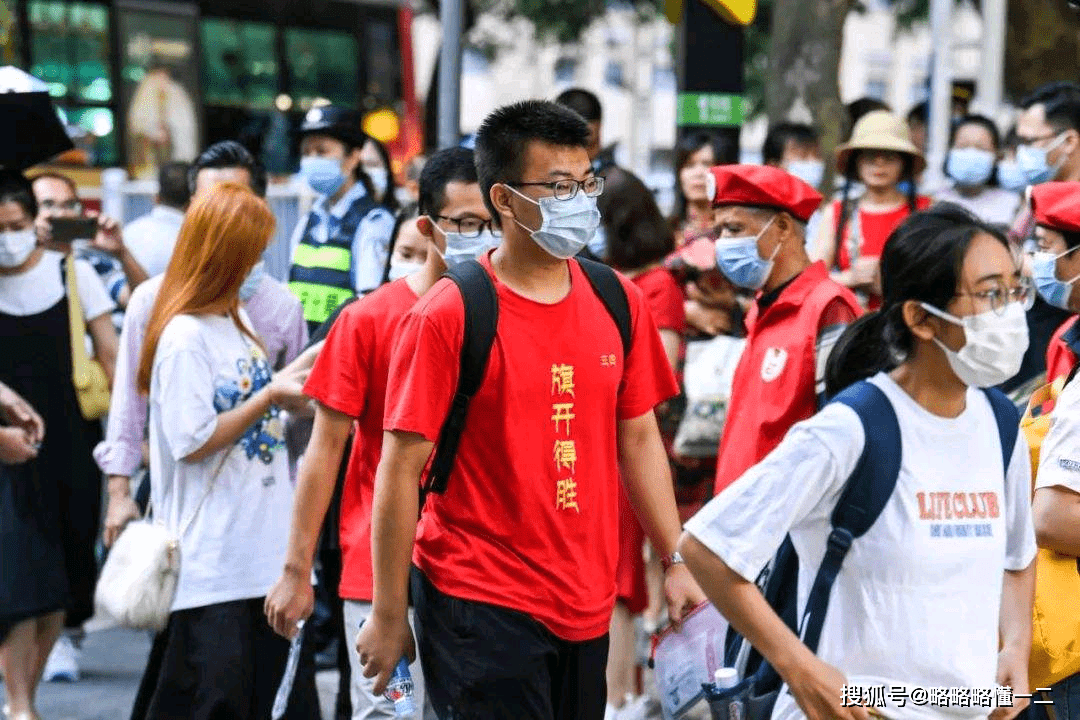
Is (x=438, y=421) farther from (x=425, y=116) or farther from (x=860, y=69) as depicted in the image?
(x=860, y=69)

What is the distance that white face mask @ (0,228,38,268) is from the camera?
671 centimetres

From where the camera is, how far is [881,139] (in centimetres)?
761

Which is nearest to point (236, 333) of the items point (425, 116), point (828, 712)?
point (828, 712)

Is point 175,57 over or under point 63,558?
over

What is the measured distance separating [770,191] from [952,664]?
236 centimetres

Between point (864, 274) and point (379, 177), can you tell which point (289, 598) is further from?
point (379, 177)

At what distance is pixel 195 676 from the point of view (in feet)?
16.2

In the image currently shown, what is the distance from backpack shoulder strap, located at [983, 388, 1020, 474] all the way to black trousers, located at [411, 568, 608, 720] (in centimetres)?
105

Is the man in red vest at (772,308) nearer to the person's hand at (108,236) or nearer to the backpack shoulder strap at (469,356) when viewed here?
the backpack shoulder strap at (469,356)

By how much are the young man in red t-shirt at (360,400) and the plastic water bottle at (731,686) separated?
4.12ft

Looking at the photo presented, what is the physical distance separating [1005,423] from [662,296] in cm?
355

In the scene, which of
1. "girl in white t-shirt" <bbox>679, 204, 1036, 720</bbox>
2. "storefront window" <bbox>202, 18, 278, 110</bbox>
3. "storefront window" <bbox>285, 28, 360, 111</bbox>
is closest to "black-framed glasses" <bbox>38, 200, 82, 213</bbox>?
"girl in white t-shirt" <bbox>679, 204, 1036, 720</bbox>

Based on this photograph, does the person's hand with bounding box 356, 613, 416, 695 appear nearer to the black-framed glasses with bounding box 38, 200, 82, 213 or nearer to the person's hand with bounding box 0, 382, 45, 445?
the person's hand with bounding box 0, 382, 45, 445

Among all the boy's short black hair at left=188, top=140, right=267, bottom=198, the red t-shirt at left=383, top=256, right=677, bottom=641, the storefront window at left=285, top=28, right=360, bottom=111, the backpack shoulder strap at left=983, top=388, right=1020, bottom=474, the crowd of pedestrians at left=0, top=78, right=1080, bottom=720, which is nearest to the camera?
the crowd of pedestrians at left=0, top=78, right=1080, bottom=720
